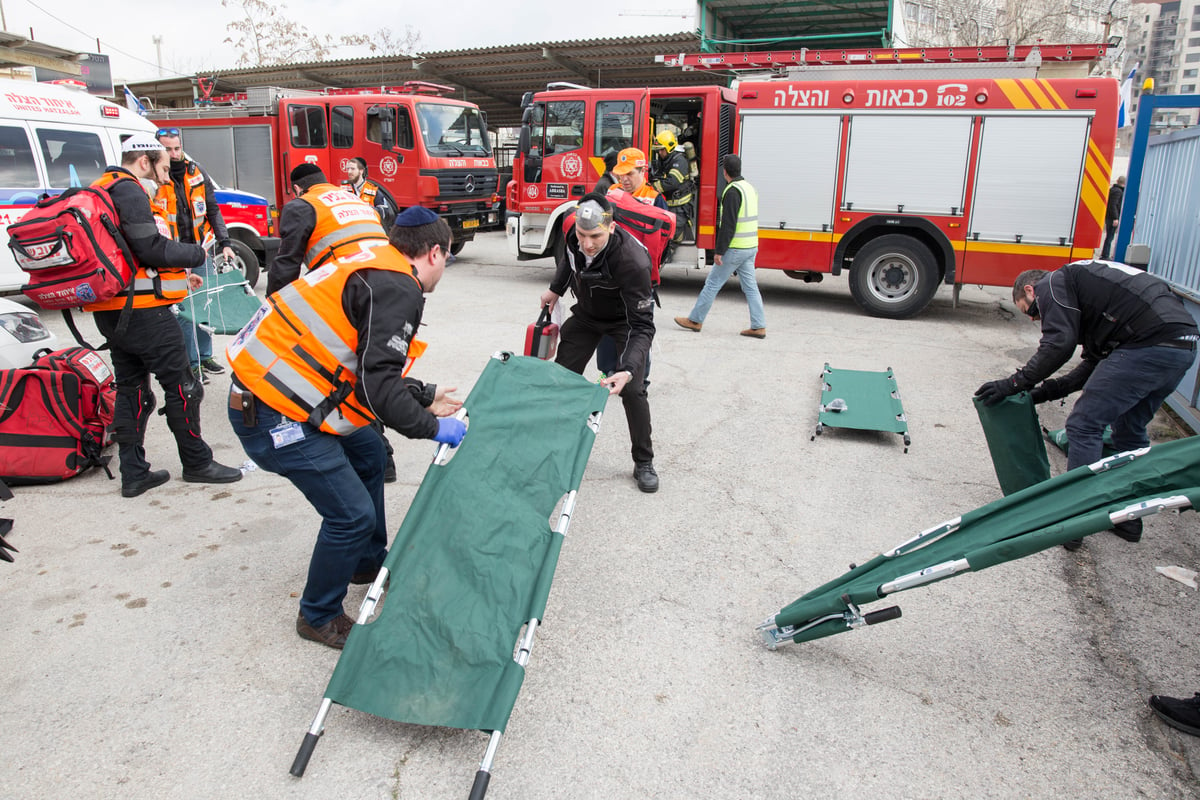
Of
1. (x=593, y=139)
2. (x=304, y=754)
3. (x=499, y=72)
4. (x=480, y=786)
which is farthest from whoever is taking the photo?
(x=499, y=72)

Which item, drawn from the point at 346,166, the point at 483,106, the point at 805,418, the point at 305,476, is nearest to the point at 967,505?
the point at 805,418

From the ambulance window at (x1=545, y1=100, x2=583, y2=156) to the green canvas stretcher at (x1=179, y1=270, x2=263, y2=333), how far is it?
5817mm

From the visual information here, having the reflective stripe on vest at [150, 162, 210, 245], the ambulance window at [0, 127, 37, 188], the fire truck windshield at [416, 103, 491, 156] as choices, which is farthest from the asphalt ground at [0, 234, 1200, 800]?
the fire truck windshield at [416, 103, 491, 156]

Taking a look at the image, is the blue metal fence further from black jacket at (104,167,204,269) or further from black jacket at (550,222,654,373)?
black jacket at (104,167,204,269)

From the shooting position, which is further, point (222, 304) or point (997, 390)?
point (222, 304)

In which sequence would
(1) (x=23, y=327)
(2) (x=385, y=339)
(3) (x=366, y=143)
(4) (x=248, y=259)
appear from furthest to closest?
(3) (x=366, y=143) → (4) (x=248, y=259) → (1) (x=23, y=327) → (2) (x=385, y=339)

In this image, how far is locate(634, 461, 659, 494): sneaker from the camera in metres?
4.77

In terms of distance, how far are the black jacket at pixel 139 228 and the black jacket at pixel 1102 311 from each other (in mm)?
4716

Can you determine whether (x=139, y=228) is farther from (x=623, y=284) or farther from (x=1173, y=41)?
(x=1173, y=41)

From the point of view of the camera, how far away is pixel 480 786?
2.34 m

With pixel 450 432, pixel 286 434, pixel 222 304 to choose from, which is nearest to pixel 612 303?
pixel 450 432

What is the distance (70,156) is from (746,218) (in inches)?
297

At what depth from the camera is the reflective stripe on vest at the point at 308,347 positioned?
2758 mm

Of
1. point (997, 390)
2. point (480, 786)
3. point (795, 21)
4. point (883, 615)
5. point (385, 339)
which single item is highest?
point (795, 21)
